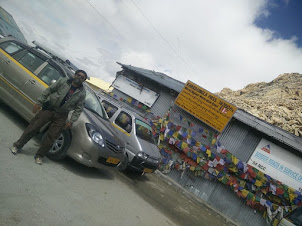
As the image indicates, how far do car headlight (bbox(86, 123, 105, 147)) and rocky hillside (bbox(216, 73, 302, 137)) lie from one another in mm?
21531

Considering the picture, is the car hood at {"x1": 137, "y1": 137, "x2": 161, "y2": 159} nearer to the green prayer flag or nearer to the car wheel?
the car wheel

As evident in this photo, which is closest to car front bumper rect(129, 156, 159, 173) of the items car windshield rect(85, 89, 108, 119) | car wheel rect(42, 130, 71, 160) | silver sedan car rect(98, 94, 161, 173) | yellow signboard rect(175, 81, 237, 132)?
silver sedan car rect(98, 94, 161, 173)

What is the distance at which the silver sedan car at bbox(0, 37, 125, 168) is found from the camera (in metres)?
4.71

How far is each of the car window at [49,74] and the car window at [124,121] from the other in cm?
310

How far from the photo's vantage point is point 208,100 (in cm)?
1148

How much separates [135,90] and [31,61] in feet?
28.6

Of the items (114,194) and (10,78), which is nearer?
(114,194)

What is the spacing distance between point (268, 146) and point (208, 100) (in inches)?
143

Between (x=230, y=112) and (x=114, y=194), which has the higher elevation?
(x=230, y=112)

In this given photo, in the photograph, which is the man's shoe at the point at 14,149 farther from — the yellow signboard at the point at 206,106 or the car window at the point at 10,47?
the yellow signboard at the point at 206,106

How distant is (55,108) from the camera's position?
14.2 ft

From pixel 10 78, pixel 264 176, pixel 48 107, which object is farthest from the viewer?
pixel 264 176

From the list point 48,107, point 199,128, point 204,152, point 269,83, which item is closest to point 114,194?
point 48,107

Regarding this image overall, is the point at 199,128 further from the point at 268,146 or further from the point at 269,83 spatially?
the point at 269,83
